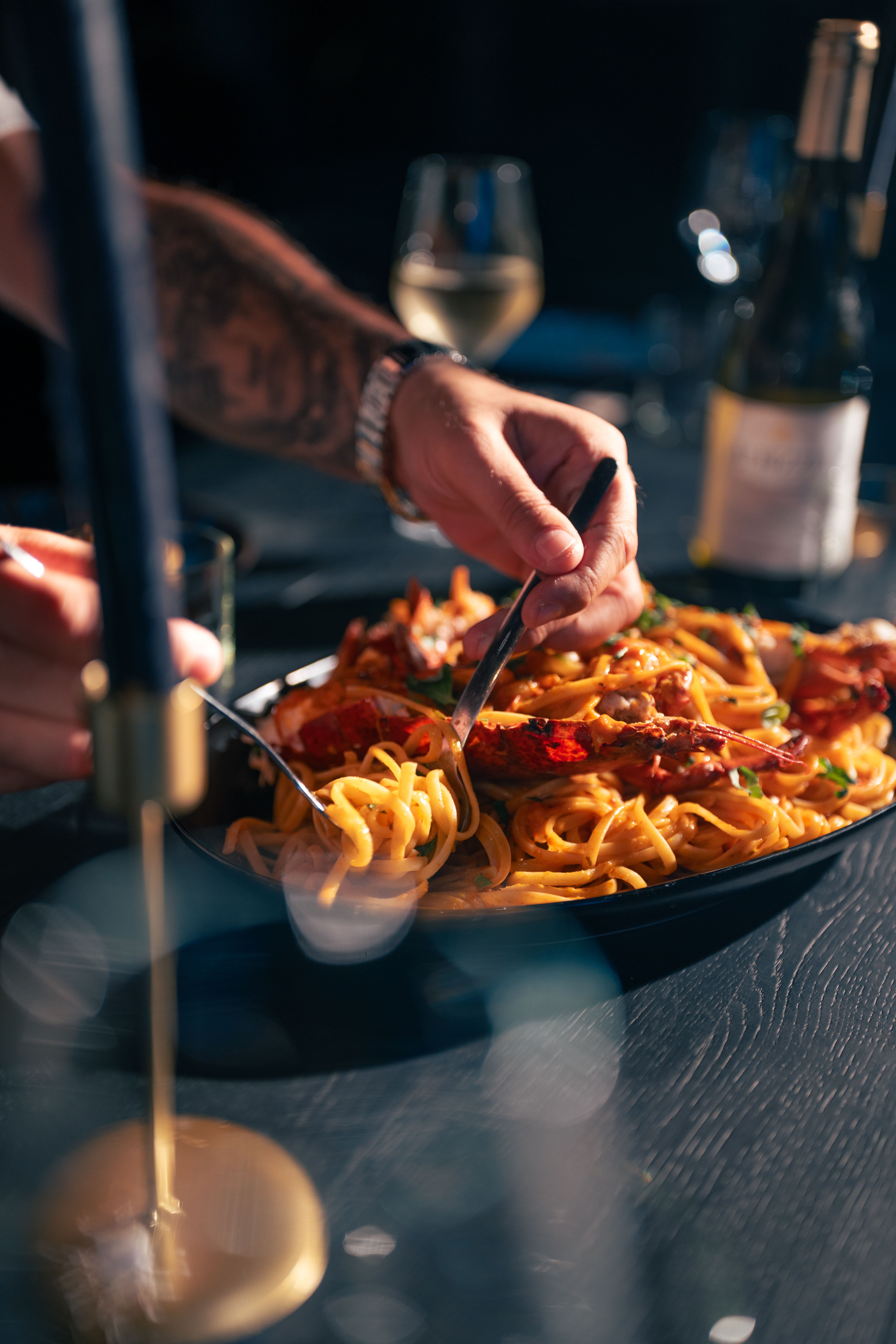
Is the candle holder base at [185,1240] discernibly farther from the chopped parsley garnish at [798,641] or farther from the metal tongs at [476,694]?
the chopped parsley garnish at [798,641]

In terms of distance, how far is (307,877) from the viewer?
33.5 inches

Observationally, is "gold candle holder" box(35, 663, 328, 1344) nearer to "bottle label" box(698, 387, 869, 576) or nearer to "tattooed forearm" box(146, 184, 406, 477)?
"tattooed forearm" box(146, 184, 406, 477)

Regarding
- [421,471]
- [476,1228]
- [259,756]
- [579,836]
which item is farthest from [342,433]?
[476,1228]

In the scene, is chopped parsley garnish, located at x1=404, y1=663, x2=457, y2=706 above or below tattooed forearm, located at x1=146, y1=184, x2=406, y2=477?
below

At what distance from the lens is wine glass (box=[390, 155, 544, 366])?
80.5 inches

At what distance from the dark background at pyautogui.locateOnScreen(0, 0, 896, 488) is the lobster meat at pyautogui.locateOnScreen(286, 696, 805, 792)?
3891 mm

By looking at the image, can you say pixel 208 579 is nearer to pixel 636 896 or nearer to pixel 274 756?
pixel 274 756

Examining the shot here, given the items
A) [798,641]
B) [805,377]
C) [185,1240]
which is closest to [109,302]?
[185,1240]

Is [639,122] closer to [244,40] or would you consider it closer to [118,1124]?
[244,40]

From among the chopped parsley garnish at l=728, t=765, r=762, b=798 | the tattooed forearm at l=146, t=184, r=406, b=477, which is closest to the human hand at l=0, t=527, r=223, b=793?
the chopped parsley garnish at l=728, t=765, r=762, b=798

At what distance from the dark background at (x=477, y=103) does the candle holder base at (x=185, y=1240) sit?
172 inches

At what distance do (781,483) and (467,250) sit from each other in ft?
2.82

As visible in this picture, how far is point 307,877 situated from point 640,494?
2.09ft

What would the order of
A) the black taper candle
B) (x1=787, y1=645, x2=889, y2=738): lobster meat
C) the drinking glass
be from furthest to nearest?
1. the drinking glass
2. (x1=787, y1=645, x2=889, y2=738): lobster meat
3. the black taper candle
